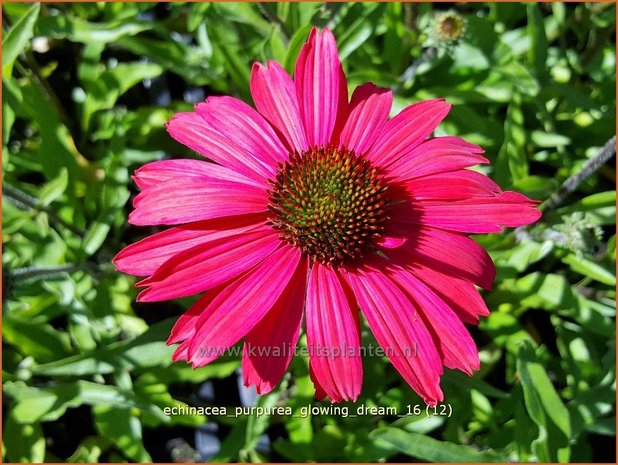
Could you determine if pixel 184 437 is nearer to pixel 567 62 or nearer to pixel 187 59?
pixel 187 59

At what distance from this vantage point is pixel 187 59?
1660mm

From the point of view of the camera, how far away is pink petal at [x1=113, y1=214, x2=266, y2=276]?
3.10ft

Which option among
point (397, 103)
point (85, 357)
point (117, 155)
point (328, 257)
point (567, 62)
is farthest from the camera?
point (567, 62)

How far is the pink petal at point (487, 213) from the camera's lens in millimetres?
917

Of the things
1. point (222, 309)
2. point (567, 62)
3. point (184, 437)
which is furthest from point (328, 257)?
point (567, 62)

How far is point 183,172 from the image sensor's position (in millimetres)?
1014

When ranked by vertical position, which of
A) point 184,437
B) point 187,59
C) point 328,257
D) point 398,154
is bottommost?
point 184,437

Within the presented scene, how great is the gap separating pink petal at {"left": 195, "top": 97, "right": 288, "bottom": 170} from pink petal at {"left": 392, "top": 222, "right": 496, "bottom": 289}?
29cm

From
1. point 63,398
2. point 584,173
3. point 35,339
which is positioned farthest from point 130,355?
point 584,173

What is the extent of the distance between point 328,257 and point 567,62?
3.84ft

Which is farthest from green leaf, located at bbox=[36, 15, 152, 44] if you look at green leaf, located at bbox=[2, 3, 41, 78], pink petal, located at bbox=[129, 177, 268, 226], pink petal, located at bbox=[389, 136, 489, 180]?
pink petal, located at bbox=[389, 136, 489, 180]

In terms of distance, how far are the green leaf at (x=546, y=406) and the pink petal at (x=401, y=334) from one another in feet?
1.30

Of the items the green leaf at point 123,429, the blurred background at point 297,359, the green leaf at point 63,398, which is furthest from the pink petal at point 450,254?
the green leaf at point 123,429

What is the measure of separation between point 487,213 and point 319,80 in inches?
14.5
